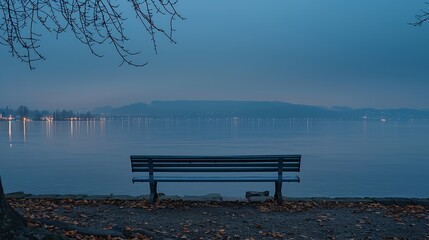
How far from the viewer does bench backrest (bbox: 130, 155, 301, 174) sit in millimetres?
8531

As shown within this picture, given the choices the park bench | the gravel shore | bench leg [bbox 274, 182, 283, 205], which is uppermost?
the park bench

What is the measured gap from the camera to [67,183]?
25062mm

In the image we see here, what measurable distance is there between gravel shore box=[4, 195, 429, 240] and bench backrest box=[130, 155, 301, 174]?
0.70 metres

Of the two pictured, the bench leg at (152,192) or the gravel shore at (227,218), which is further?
the bench leg at (152,192)

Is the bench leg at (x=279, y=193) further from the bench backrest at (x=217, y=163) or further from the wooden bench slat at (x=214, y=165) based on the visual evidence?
the wooden bench slat at (x=214, y=165)

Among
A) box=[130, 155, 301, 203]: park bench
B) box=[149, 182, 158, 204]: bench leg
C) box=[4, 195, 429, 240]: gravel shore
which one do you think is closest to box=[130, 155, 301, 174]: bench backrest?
box=[130, 155, 301, 203]: park bench

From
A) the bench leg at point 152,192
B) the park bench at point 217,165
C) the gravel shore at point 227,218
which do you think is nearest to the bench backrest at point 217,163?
the park bench at point 217,165

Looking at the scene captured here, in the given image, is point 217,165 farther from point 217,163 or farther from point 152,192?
point 152,192

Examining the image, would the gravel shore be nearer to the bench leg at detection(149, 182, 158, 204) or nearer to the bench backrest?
the bench leg at detection(149, 182, 158, 204)

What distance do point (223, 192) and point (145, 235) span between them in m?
16.8

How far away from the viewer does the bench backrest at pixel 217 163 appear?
8.53 m

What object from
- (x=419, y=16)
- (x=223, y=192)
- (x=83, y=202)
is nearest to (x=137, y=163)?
(x=83, y=202)

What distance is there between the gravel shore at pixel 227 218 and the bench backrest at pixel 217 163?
703 mm

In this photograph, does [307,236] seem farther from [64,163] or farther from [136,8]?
[64,163]
